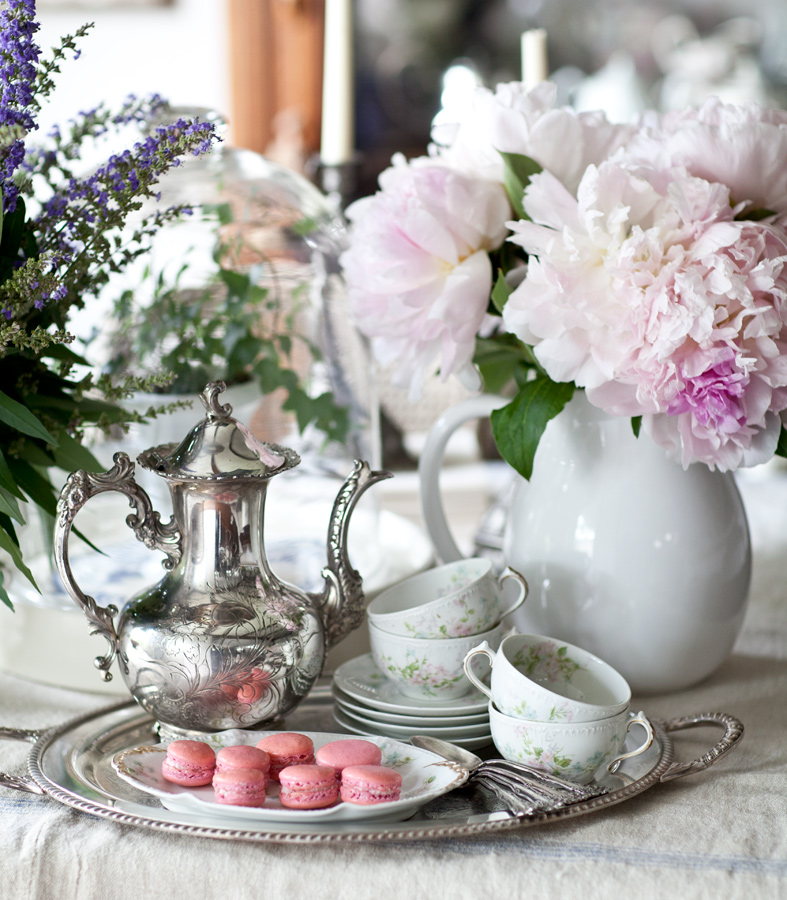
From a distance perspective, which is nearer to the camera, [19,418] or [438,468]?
[19,418]

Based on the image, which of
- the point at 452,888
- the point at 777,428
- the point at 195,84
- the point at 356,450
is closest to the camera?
the point at 452,888

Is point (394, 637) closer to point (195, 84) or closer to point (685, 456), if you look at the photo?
point (685, 456)

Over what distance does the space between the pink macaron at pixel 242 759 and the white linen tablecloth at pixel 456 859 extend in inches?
1.4

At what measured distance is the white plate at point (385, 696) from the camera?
59cm

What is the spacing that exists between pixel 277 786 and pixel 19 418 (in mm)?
256

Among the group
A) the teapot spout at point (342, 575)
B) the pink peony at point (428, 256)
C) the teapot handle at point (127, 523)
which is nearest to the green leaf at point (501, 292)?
the pink peony at point (428, 256)

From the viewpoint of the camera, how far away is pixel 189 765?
0.51 meters

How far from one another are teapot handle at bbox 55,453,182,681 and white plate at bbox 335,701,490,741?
0.16 metres

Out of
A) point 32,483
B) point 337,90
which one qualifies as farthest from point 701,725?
point 337,90

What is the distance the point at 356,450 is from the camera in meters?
0.95

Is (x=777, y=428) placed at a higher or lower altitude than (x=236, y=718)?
higher

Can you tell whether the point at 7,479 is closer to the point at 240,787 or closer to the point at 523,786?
the point at 240,787

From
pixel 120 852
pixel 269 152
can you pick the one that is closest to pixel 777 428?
pixel 120 852

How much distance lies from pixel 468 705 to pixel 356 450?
0.41m
